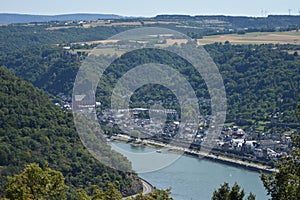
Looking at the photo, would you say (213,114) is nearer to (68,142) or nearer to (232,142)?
(232,142)

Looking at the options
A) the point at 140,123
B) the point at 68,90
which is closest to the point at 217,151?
the point at 140,123

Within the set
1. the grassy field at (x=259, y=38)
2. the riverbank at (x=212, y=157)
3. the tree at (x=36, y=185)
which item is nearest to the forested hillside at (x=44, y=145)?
the riverbank at (x=212, y=157)

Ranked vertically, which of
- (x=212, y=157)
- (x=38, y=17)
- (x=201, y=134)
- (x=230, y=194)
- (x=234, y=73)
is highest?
(x=230, y=194)

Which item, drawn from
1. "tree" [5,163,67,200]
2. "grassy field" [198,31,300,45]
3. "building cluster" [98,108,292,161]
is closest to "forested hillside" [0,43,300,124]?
"grassy field" [198,31,300,45]

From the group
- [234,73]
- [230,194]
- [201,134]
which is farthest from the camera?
[234,73]

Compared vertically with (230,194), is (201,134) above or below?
below

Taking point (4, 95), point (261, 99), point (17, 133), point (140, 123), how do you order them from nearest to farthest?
1. point (17, 133)
2. point (4, 95)
3. point (140, 123)
4. point (261, 99)

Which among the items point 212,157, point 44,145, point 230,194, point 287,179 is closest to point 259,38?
point 212,157

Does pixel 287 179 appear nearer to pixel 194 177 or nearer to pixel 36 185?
pixel 36 185
